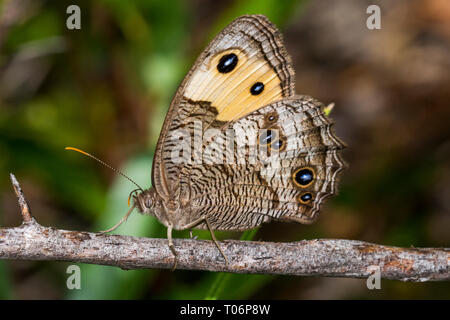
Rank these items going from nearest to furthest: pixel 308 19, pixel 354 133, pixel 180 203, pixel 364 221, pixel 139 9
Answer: pixel 180 203, pixel 139 9, pixel 364 221, pixel 354 133, pixel 308 19

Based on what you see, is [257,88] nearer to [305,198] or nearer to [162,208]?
[305,198]

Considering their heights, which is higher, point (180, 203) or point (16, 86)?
point (16, 86)

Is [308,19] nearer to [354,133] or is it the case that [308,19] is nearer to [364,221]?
[354,133]

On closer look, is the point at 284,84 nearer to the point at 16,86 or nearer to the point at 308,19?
the point at 16,86

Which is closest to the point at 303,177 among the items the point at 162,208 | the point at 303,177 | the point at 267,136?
the point at 303,177

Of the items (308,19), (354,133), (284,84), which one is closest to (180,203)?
(284,84)

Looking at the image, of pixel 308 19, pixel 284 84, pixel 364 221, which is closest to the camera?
pixel 284 84

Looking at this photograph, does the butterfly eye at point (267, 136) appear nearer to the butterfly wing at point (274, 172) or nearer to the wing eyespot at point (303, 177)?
the butterfly wing at point (274, 172)

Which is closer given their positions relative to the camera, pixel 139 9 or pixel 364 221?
pixel 139 9
